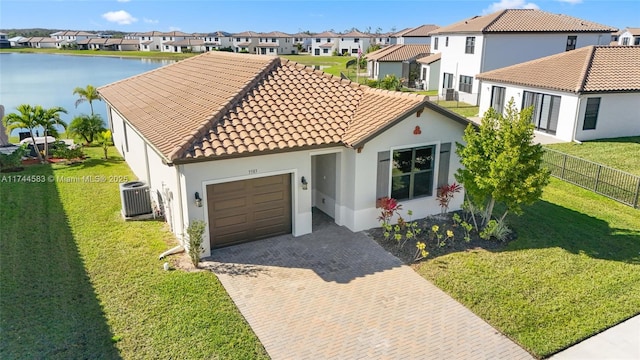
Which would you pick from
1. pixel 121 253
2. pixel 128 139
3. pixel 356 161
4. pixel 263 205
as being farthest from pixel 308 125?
pixel 128 139

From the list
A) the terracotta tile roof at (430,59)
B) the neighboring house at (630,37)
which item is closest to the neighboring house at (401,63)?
Result: the terracotta tile roof at (430,59)

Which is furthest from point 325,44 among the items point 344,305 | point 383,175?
point 344,305

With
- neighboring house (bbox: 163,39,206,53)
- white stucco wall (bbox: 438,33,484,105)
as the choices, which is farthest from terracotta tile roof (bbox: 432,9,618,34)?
neighboring house (bbox: 163,39,206,53)

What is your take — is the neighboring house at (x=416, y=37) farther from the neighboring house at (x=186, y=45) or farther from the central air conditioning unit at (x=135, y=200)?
the neighboring house at (x=186, y=45)

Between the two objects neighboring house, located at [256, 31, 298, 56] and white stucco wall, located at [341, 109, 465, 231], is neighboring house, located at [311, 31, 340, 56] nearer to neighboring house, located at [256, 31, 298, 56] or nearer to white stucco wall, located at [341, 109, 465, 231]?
neighboring house, located at [256, 31, 298, 56]

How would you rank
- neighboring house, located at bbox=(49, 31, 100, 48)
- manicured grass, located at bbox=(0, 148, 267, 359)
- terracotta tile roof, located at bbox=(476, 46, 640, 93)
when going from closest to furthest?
manicured grass, located at bbox=(0, 148, 267, 359), terracotta tile roof, located at bbox=(476, 46, 640, 93), neighboring house, located at bbox=(49, 31, 100, 48)

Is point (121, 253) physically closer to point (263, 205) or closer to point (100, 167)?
point (263, 205)

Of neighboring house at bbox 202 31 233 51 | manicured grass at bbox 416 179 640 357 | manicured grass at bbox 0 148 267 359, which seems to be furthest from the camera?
neighboring house at bbox 202 31 233 51
